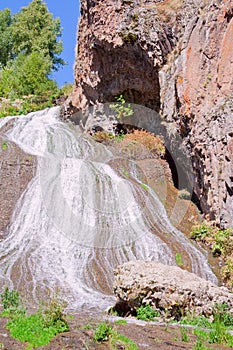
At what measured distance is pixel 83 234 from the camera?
14.4 m

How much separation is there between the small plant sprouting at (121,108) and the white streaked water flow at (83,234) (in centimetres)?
491

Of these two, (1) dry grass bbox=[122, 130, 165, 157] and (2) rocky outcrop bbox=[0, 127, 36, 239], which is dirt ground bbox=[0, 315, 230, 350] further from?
(1) dry grass bbox=[122, 130, 165, 157]

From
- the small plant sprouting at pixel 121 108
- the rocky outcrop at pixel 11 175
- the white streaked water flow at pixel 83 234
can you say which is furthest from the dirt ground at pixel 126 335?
the small plant sprouting at pixel 121 108

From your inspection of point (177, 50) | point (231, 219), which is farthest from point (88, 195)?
point (177, 50)

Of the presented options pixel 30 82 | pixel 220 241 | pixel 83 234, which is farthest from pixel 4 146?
pixel 30 82

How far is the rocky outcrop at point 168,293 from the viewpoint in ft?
28.5

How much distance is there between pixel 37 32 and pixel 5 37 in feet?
14.2

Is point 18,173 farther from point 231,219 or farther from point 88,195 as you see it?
point 231,219

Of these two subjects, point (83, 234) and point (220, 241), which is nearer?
point (83, 234)

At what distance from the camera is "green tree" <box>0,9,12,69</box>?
49.8 metres

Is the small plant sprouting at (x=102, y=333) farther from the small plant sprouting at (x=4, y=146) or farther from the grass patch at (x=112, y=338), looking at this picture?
the small plant sprouting at (x=4, y=146)

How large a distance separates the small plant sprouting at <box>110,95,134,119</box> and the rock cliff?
0.34 m

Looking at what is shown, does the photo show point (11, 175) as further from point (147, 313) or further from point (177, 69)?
point (147, 313)

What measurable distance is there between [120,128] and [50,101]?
11.0 meters
